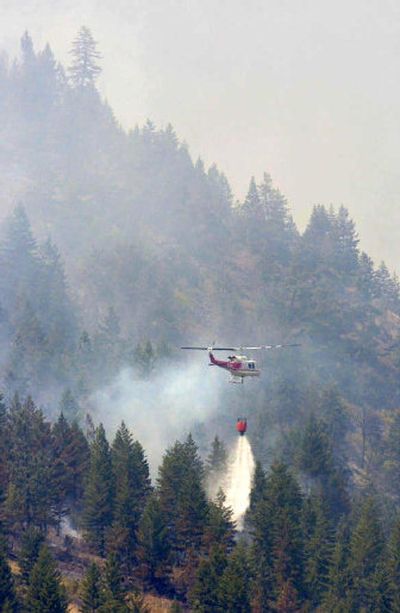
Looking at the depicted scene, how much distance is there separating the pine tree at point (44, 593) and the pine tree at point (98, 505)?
16.4 meters

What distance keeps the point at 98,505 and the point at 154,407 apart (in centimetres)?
4994

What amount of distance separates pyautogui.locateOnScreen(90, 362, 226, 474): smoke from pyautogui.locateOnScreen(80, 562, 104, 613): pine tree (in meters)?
56.5

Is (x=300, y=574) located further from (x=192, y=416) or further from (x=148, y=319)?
(x=148, y=319)

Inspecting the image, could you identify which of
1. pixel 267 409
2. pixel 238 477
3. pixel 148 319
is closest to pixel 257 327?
pixel 148 319

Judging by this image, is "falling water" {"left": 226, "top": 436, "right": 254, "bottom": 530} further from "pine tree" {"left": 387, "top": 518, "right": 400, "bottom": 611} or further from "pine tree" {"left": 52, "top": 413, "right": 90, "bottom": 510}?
"pine tree" {"left": 387, "top": 518, "right": 400, "bottom": 611}

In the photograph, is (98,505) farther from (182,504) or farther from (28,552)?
(28,552)

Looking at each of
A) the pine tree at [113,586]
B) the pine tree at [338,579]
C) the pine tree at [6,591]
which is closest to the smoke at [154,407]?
the pine tree at [338,579]

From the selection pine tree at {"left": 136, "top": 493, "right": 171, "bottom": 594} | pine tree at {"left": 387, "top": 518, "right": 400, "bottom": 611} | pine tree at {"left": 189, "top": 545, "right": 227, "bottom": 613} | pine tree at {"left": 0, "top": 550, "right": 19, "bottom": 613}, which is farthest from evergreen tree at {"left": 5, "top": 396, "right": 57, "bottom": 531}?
pine tree at {"left": 387, "top": 518, "right": 400, "bottom": 611}

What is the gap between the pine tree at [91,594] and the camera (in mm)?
96438

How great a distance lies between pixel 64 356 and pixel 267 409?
932 inches

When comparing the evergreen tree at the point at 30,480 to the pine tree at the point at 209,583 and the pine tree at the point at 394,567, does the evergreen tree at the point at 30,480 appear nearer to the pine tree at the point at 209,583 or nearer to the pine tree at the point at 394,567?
the pine tree at the point at 209,583

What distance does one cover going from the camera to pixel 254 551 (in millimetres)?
110812

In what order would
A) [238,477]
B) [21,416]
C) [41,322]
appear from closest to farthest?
[21,416]
[238,477]
[41,322]

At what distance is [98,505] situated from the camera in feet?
371
